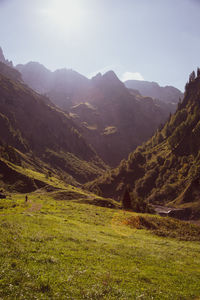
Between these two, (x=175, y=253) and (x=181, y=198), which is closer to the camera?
(x=175, y=253)

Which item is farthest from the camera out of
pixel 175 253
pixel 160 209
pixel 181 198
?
pixel 181 198

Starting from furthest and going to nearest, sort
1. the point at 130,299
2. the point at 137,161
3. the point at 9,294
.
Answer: the point at 137,161
the point at 130,299
the point at 9,294

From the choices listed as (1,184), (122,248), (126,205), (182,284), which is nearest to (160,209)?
(126,205)

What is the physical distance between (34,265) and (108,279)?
6361 millimetres

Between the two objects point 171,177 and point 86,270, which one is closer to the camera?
point 86,270

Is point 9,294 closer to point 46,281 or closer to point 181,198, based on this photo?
point 46,281

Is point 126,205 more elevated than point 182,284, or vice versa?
point 182,284

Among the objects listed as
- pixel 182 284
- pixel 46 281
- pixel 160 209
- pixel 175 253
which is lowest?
pixel 160 209

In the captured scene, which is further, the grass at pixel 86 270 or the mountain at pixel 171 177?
the mountain at pixel 171 177

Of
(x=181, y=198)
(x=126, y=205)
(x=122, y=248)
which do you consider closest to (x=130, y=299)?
(x=122, y=248)

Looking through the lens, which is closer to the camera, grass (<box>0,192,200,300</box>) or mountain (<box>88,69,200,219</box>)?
grass (<box>0,192,200,300</box>)

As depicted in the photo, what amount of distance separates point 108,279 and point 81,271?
2429mm

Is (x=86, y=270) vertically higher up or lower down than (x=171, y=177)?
higher up

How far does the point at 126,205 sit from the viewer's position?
3784 inches
